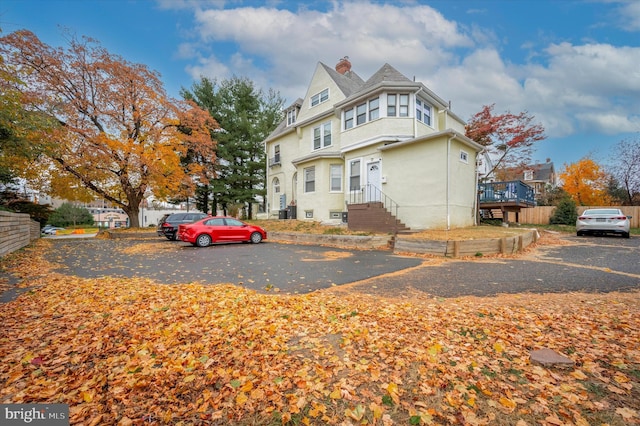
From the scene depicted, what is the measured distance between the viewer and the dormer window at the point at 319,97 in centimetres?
1944

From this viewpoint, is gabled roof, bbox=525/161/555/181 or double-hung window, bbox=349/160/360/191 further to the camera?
gabled roof, bbox=525/161/555/181

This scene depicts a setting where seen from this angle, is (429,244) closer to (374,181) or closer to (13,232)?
(374,181)

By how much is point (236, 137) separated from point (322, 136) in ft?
36.6

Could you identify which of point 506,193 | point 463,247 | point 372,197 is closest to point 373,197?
point 372,197

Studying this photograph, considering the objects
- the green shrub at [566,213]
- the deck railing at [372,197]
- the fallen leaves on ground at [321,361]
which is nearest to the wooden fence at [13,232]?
the fallen leaves on ground at [321,361]

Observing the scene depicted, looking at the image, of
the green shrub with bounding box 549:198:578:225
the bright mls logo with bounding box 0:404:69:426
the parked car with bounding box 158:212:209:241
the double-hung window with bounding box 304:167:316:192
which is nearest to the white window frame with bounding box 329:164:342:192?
the double-hung window with bounding box 304:167:316:192

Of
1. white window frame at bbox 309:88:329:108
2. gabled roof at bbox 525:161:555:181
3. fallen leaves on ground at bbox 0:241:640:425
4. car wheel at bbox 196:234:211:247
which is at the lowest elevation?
fallen leaves on ground at bbox 0:241:640:425

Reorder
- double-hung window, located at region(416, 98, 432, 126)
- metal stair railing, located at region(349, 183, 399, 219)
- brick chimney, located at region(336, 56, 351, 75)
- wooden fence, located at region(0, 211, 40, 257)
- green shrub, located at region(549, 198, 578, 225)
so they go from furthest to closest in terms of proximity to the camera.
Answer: brick chimney, located at region(336, 56, 351, 75) < green shrub, located at region(549, 198, 578, 225) < double-hung window, located at region(416, 98, 432, 126) < metal stair railing, located at region(349, 183, 399, 219) < wooden fence, located at region(0, 211, 40, 257)

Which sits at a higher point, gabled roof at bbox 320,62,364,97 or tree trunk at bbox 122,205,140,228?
gabled roof at bbox 320,62,364,97

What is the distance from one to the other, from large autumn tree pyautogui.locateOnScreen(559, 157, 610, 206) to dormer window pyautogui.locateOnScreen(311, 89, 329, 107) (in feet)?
92.4

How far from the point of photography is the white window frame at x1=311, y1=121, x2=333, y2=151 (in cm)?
1882

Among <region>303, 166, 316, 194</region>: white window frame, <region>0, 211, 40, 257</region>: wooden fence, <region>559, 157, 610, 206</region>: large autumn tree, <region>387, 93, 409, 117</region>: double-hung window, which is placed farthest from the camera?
<region>559, 157, 610, 206</region>: large autumn tree

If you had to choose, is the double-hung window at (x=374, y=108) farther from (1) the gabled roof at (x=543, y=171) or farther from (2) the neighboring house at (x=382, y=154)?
(1) the gabled roof at (x=543, y=171)

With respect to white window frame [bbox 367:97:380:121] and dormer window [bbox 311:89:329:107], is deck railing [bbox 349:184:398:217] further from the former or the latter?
dormer window [bbox 311:89:329:107]
